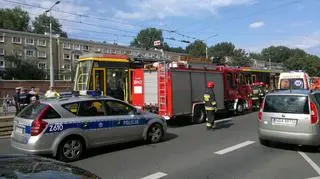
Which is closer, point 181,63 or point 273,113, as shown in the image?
point 273,113

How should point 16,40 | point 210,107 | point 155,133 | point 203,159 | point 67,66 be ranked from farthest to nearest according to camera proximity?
point 67,66
point 16,40
point 210,107
point 155,133
point 203,159

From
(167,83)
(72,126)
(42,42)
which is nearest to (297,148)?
(72,126)

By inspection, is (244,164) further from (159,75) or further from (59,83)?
(59,83)

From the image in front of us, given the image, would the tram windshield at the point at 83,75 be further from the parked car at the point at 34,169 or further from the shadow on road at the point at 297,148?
the parked car at the point at 34,169

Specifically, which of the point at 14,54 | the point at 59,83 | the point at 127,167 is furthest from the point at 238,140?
the point at 14,54

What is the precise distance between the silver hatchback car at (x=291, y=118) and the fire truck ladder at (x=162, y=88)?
5797 mm

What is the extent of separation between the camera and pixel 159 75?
15953 millimetres

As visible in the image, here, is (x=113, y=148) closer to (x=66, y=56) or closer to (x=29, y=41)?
(x=29, y=41)

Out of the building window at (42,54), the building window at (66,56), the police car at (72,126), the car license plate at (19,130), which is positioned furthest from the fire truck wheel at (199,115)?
the building window at (66,56)

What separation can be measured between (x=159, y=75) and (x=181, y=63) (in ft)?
4.41

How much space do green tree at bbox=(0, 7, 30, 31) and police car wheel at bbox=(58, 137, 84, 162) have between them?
3593 inches

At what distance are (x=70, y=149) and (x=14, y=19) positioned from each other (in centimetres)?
9616

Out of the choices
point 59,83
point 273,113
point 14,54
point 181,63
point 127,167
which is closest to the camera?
point 127,167

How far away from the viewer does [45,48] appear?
272ft
